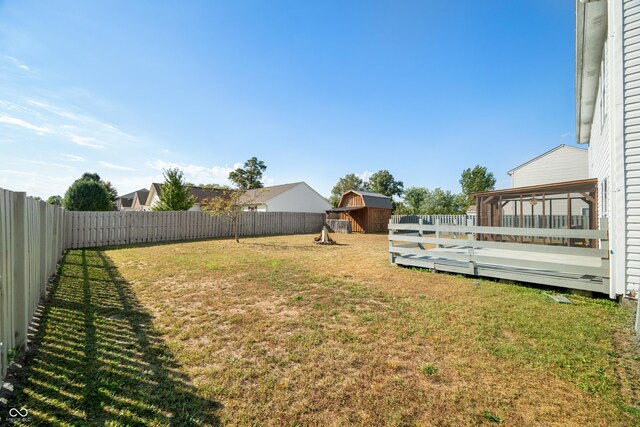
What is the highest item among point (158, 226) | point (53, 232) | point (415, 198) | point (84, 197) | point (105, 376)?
point (415, 198)

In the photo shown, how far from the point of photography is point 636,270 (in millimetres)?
4188

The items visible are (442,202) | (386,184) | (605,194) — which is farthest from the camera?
(386,184)

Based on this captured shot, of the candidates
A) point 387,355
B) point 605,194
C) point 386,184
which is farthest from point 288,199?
point 386,184

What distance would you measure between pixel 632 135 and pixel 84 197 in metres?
36.0

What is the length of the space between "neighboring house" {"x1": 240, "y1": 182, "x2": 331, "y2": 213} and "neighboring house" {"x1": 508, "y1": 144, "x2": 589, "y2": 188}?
1900 centimetres

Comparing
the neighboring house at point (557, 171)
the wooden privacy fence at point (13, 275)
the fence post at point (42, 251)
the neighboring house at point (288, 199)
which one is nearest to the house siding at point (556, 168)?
the neighboring house at point (557, 171)

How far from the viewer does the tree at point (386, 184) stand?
5681 centimetres

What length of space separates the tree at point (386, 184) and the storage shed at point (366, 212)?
102 feet

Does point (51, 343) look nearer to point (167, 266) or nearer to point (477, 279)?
point (167, 266)

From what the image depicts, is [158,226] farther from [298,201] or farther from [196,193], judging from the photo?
[298,201]

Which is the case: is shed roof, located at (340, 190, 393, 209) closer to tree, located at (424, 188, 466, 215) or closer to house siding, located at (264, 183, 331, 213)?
house siding, located at (264, 183, 331, 213)

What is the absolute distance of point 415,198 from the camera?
50438 mm

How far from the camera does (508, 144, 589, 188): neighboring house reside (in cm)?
1867

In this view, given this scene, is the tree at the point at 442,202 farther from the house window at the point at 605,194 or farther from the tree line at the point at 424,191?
the house window at the point at 605,194
